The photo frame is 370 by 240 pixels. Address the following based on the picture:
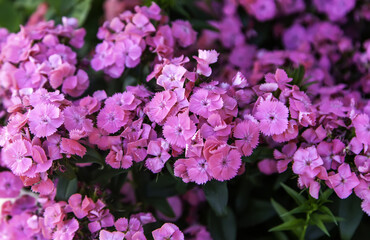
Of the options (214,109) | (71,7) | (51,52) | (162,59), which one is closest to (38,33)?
(51,52)

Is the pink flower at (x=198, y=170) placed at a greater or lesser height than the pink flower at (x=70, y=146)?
lesser

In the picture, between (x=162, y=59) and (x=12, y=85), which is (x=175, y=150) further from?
(x=12, y=85)

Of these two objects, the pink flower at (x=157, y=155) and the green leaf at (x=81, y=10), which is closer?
the pink flower at (x=157, y=155)

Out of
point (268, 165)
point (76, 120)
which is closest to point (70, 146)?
point (76, 120)

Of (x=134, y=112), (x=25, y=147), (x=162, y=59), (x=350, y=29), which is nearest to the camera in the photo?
(x=25, y=147)

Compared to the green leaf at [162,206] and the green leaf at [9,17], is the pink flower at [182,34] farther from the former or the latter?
the green leaf at [9,17]

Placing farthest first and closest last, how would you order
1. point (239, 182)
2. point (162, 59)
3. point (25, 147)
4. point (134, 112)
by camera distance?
point (239, 182), point (162, 59), point (134, 112), point (25, 147)

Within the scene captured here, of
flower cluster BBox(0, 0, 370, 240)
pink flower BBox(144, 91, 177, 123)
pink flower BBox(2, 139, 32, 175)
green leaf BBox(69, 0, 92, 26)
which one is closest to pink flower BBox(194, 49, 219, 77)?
flower cluster BBox(0, 0, 370, 240)

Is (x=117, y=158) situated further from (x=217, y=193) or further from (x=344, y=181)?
(x=344, y=181)

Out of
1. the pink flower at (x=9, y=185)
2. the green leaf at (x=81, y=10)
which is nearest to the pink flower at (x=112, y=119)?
the pink flower at (x=9, y=185)
